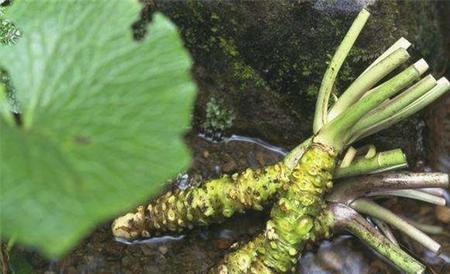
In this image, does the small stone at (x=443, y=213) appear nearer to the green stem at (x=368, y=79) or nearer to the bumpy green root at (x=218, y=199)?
the bumpy green root at (x=218, y=199)

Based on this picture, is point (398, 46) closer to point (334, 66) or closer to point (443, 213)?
point (334, 66)

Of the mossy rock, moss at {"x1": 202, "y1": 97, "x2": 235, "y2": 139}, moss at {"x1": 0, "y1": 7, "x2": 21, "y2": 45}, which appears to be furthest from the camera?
moss at {"x1": 202, "y1": 97, "x2": 235, "y2": 139}

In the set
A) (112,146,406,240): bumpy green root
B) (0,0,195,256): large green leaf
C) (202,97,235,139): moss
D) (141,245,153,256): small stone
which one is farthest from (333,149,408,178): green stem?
(0,0,195,256): large green leaf

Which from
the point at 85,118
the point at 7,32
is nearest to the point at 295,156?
the point at 7,32

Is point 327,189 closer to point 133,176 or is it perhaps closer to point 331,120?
point 331,120

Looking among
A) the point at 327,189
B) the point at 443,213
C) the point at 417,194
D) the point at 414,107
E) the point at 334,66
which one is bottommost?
the point at 443,213

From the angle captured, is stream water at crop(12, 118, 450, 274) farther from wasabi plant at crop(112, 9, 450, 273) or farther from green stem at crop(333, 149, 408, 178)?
green stem at crop(333, 149, 408, 178)

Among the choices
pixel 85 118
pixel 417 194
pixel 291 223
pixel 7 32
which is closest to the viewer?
pixel 85 118
